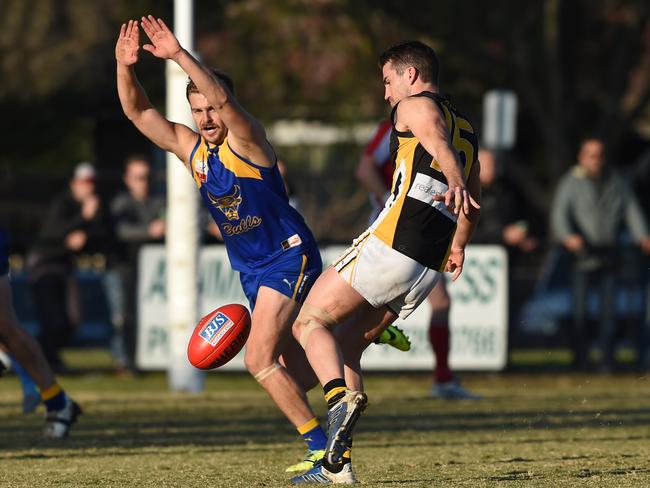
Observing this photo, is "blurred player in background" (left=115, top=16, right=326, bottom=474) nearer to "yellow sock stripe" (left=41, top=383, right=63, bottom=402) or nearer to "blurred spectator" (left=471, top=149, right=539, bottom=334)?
"yellow sock stripe" (left=41, top=383, right=63, bottom=402)

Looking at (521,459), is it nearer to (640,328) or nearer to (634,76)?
(640,328)

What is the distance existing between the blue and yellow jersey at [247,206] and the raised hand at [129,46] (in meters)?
0.58

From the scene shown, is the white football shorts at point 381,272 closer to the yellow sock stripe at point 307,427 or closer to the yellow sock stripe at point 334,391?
the yellow sock stripe at point 334,391

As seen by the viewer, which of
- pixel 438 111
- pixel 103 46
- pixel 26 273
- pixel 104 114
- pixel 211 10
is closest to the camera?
pixel 438 111

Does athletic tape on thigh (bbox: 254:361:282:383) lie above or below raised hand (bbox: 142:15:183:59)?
below

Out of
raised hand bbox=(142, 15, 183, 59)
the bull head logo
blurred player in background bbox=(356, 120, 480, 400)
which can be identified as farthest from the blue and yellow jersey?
blurred player in background bbox=(356, 120, 480, 400)

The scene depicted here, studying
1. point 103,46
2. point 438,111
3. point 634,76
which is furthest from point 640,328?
point 103,46

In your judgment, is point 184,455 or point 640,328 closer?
point 184,455

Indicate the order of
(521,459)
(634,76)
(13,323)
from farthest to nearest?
(634,76) < (13,323) < (521,459)

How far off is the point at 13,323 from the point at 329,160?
17366 mm

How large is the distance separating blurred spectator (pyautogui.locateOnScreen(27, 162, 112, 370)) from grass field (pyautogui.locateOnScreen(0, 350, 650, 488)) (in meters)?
0.99

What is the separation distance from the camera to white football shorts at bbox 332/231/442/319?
7062mm

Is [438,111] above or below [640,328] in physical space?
above

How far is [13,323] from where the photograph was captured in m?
9.41
